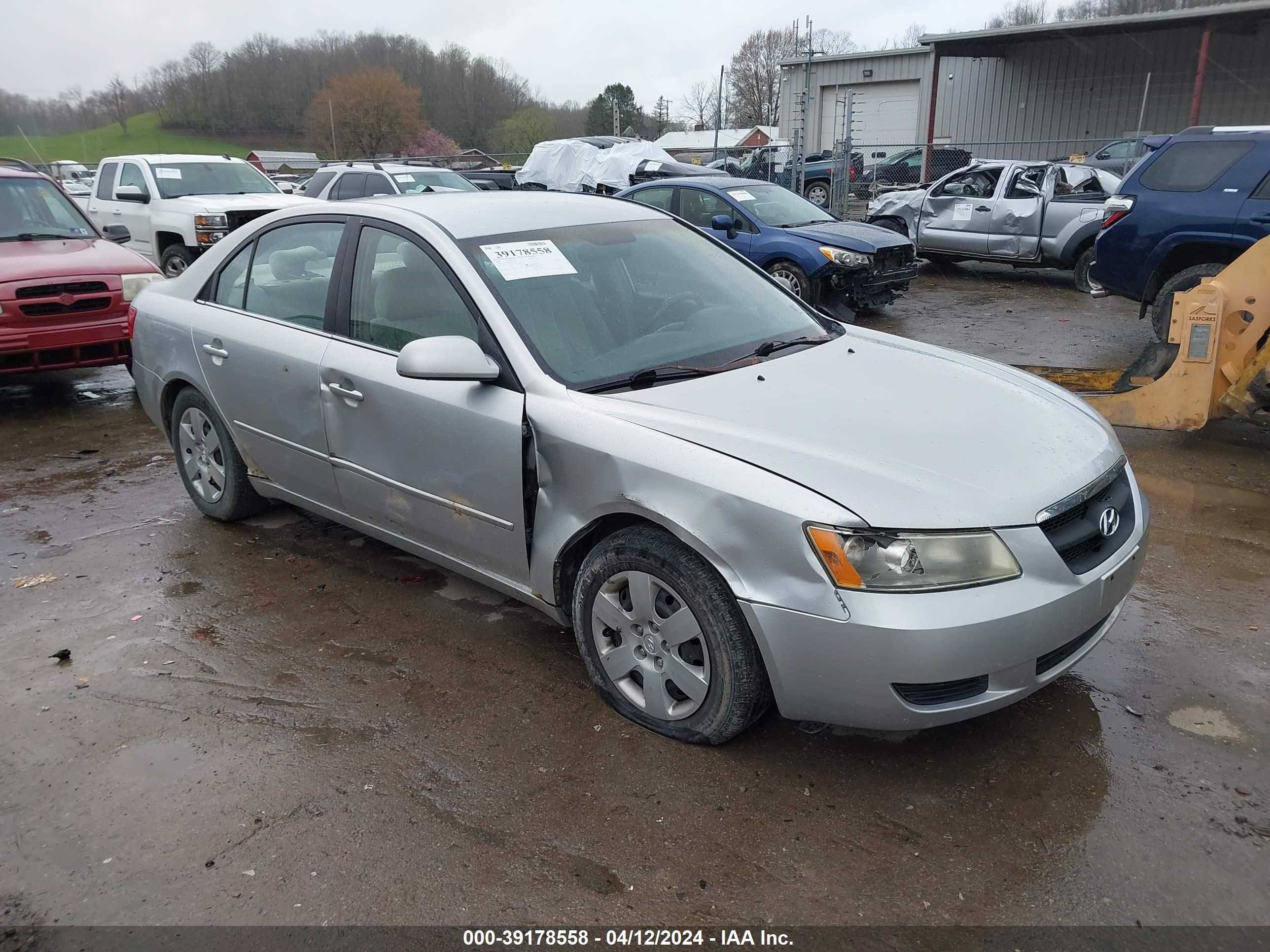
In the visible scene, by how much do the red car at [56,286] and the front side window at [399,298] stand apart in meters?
3.62

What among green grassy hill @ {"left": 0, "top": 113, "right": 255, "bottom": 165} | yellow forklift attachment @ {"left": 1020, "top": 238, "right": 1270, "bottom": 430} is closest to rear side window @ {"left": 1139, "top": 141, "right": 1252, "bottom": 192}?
yellow forklift attachment @ {"left": 1020, "top": 238, "right": 1270, "bottom": 430}

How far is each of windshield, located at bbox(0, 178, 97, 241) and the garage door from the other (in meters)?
28.8

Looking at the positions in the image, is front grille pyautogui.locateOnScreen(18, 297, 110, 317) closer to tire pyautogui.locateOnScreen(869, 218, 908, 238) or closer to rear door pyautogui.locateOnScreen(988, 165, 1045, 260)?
rear door pyautogui.locateOnScreen(988, 165, 1045, 260)

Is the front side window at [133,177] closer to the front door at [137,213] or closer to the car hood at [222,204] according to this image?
the front door at [137,213]

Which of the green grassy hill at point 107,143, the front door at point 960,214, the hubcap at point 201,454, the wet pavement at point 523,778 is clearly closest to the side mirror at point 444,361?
the wet pavement at point 523,778

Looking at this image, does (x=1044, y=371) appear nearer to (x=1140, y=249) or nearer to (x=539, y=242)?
(x=1140, y=249)

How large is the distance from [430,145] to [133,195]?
A: 163 feet

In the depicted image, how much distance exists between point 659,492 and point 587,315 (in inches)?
37.7

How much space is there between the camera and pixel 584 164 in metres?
21.0

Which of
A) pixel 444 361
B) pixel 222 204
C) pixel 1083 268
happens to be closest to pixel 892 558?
pixel 444 361

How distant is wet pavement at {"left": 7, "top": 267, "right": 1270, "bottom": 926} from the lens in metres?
2.51

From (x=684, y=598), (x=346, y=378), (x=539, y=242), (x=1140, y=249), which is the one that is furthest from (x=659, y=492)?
(x=1140, y=249)

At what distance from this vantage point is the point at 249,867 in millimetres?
2637

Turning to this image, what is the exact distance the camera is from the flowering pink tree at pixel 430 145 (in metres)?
56.5
